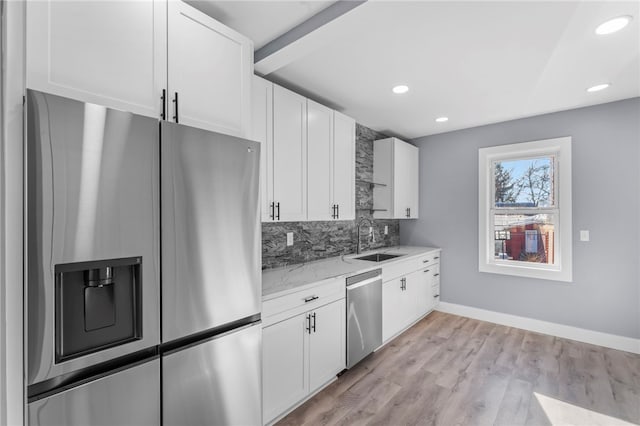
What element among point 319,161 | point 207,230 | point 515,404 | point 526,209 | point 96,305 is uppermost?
point 319,161

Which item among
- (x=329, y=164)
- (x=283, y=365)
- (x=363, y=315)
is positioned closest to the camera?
(x=283, y=365)

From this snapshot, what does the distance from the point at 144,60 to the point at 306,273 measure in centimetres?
179

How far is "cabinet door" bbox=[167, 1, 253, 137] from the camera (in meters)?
1.41

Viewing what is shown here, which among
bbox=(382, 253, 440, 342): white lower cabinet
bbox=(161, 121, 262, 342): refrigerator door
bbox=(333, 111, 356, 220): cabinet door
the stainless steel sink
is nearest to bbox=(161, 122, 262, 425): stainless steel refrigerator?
bbox=(161, 121, 262, 342): refrigerator door

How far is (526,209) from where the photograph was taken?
12.2 feet

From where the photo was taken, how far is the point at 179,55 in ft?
4.64

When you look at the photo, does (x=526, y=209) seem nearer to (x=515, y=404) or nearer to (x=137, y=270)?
(x=515, y=404)

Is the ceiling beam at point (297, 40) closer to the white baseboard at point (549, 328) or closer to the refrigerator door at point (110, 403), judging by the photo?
the refrigerator door at point (110, 403)

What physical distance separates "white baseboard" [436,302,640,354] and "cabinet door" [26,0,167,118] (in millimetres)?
4267

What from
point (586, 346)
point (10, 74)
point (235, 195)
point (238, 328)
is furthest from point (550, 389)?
point (10, 74)

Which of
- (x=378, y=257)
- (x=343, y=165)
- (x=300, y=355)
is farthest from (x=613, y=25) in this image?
(x=300, y=355)

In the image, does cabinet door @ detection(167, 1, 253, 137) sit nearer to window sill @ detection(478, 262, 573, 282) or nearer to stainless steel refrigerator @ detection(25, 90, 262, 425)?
stainless steel refrigerator @ detection(25, 90, 262, 425)

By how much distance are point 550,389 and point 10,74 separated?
3.72 metres

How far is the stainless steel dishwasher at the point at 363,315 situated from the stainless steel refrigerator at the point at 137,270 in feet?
3.70
